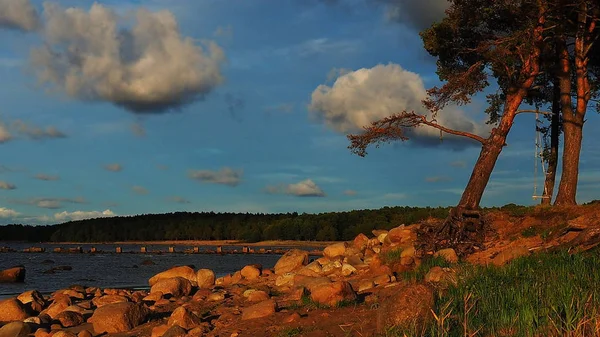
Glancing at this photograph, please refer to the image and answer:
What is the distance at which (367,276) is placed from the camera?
716 inches

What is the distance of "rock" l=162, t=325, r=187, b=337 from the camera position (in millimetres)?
11352

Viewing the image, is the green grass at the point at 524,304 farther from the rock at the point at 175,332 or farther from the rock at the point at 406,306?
the rock at the point at 175,332

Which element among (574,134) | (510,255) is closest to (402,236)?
(510,255)

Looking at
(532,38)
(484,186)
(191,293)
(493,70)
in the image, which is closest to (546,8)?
(532,38)

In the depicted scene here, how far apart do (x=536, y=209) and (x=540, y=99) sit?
1000cm

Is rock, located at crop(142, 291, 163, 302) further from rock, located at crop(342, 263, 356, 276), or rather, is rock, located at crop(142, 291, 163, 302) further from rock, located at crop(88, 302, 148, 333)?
rock, located at crop(342, 263, 356, 276)

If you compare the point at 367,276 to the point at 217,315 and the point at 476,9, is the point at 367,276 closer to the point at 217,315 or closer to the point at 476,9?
the point at 217,315

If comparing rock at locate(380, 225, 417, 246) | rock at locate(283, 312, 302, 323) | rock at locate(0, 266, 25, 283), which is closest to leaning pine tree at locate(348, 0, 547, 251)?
rock at locate(380, 225, 417, 246)

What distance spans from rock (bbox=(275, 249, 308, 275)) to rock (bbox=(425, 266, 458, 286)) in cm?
973

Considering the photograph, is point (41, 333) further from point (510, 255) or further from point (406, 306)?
point (510, 255)

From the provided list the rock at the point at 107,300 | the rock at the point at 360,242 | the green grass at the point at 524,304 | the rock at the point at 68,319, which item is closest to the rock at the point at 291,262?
the rock at the point at 360,242

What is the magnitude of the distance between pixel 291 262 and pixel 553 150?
13.8 m

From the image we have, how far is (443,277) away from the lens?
40.5 ft

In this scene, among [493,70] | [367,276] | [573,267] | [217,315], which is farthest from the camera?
[493,70]
